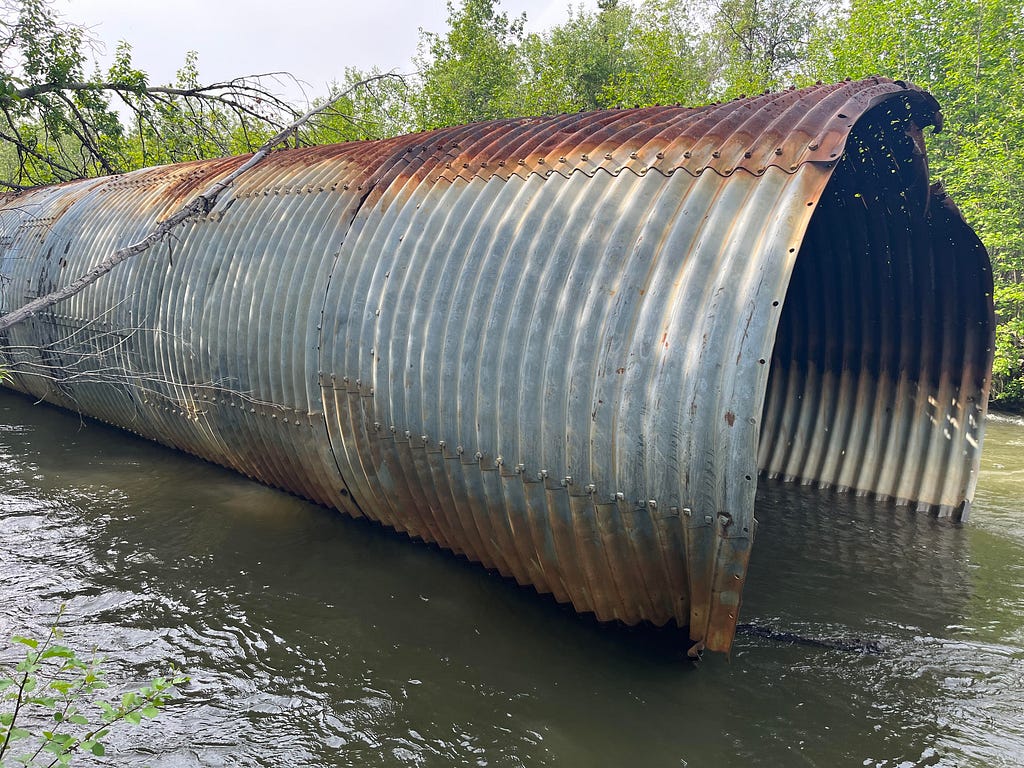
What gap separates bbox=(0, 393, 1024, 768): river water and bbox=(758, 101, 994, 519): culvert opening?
84 cm

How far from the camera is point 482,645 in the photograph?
13.4ft

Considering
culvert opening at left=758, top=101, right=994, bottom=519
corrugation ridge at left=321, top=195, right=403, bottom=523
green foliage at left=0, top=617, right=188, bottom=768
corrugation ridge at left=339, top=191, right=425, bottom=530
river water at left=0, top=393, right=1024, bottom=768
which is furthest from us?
culvert opening at left=758, top=101, right=994, bottom=519

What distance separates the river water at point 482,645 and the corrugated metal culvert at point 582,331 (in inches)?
16.3

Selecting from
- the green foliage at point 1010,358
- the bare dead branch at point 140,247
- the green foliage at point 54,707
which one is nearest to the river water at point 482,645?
the green foliage at point 54,707

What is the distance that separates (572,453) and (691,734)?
1.52 metres

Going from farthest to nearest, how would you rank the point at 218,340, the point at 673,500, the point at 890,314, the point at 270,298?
the point at 890,314, the point at 218,340, the point at 270,298, the point at 673,500

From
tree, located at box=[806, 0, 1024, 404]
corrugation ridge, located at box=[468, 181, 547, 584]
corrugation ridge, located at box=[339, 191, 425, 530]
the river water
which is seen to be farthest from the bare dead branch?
tree, located at box=[806, 0, 1024, 404]

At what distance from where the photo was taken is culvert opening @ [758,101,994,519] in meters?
5.96

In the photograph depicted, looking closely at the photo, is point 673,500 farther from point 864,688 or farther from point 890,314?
point 890,314

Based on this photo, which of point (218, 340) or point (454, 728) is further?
point (218, 340)

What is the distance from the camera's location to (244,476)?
6832 millimetres

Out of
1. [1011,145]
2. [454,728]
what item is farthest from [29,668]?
[1011,145]

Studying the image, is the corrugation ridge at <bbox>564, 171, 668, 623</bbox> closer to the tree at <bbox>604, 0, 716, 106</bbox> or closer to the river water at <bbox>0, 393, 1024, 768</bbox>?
the river water at <bbox>0, 393, 1024, 768</bbox>

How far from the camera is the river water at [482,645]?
3.31m
